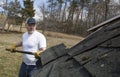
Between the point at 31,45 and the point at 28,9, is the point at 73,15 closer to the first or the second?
the point at 28,9

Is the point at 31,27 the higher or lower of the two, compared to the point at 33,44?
higher

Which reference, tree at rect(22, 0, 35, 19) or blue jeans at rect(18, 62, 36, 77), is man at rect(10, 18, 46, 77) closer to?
blue jeans at rect(18, 62, 36, 77)

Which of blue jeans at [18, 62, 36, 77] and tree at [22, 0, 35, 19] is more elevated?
blue jeans at [18, 62, 36, 77]

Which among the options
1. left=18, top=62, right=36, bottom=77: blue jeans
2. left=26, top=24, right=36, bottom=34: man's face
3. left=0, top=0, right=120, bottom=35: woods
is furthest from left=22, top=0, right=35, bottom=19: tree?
left=26, top=24, right=36, bottom=34: man's face

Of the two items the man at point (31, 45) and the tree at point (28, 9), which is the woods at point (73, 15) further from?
the man at point (31, 45)

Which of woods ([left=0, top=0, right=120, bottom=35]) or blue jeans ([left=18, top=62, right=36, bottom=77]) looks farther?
woods ([left=0, top=0, right=120, bottom=35])

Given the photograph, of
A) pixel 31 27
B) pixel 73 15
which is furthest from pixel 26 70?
pixel 73 15

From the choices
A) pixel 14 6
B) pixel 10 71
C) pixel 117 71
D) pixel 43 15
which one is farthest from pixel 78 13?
pixel 117 71

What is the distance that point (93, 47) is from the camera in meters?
2.25

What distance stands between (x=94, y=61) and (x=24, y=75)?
4.25 m

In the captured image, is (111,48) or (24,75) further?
(24,75)

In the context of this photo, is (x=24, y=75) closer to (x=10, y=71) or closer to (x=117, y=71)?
(x=117, y=71)

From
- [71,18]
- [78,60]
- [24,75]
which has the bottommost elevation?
[71,18]

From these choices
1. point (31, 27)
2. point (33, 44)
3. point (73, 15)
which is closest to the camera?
point (31, 27)
